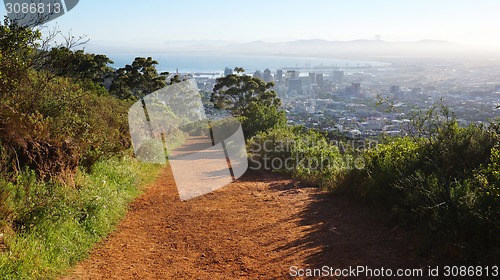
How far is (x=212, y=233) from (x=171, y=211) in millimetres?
1848

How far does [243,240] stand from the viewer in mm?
6113

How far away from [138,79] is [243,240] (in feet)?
68.3

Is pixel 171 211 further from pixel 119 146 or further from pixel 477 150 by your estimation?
pixel 477 150

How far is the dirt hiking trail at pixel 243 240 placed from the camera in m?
4.94

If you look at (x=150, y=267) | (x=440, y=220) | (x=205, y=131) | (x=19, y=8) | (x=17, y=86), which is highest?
(x=19, y=8)

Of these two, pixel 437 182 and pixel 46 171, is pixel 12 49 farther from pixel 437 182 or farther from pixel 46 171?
pixel 437 182

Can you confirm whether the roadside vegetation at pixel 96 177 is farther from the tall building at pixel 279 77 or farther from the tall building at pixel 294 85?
the tall building at pixel 279 77

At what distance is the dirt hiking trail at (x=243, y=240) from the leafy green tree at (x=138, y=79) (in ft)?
54.7

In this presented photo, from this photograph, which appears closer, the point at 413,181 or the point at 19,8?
the point at 413,181

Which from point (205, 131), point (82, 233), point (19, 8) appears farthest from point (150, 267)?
point (205, 131)

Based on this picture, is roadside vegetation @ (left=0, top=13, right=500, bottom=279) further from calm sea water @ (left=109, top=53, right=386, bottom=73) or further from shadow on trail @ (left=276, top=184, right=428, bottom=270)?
calm sea water @ (left=109, top=53, right=386, bottom=73)

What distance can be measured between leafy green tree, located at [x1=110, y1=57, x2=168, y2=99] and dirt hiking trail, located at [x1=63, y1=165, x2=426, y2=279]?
54.7ft

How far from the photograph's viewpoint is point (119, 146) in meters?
11.3

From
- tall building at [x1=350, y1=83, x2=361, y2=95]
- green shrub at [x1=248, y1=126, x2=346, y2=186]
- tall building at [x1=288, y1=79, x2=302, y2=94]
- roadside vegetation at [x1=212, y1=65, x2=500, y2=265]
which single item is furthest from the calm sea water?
roadside vegetation at [x1=212, y1=65, x2=500, y2=265]
